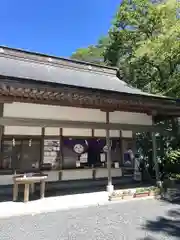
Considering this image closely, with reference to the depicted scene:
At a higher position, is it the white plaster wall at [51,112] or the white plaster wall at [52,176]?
the white plaster wall at [51,112]

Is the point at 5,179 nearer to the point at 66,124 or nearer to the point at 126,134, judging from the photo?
the point at 66,124

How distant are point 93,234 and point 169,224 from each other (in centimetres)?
168

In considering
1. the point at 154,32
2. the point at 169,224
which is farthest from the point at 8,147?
the point at 154,32

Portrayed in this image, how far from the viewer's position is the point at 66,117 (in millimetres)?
7637

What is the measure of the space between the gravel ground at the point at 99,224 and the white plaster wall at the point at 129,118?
3249mm

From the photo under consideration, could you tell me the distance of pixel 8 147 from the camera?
8.33 metres

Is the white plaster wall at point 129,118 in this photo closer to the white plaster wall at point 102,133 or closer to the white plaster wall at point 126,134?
the white plaster wall at point 102,133

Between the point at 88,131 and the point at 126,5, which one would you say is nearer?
the point at 88,131

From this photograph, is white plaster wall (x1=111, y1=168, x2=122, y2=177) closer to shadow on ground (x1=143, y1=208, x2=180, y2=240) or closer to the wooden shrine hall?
the wooden shrine hall

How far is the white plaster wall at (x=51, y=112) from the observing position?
6.82 m

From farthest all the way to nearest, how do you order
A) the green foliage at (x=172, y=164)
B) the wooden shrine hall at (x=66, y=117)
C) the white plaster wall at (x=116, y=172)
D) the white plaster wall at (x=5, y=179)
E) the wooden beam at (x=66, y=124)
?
1. the white plaster wall at (x=116, y=172)
2. the green foliage at (x=172, y=164)
3. the white plaster wall at (x=5, y=179)
4. the wooden shrine hall at (x=66, y=117)
5. the wooden beam at (x=66, y=124)

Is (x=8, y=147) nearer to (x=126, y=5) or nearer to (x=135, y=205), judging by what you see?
(x=135, y=205)

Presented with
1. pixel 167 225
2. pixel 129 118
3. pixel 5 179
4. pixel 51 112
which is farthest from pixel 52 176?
pixel 167 225

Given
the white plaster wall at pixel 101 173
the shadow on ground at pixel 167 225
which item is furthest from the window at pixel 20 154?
the shadow on ground at pixel 167 225
